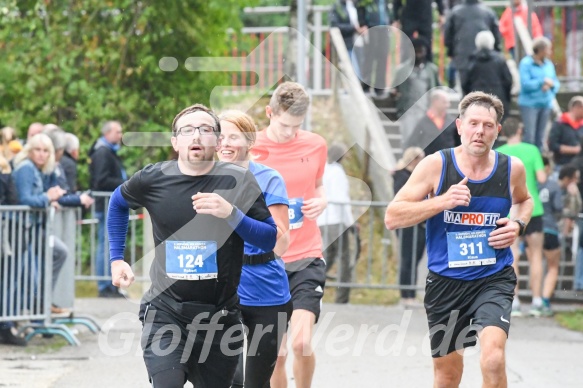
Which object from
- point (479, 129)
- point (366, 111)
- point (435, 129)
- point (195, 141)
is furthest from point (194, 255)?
point (366, 111)

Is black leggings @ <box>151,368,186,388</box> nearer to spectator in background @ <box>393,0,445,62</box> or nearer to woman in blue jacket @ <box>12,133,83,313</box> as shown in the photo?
woman in blue jacket @ <box>12,133,83,313</box>

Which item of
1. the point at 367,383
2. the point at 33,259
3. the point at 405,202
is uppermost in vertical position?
the point at 405,202

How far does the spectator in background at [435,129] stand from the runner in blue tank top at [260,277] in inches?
319

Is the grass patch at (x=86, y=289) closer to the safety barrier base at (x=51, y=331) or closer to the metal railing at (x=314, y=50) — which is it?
the safety barrier base at (x=51, y=331)

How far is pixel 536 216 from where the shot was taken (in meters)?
→ 13.1

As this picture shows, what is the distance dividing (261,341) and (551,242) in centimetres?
745

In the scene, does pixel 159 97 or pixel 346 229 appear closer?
pixel 346 229

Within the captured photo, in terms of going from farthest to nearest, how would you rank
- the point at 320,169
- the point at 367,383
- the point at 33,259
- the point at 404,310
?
the point at 404,310 < the point at 33,259 < the point at 367,383 < the point at 320,169

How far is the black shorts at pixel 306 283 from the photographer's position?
7867mm

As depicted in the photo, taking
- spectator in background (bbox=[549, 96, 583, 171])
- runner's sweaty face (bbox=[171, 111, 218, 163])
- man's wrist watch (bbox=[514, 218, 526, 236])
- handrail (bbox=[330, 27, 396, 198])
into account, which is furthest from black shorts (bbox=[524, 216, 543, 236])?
runner's sweaty face (bbox=[171, 111, 218, 163])

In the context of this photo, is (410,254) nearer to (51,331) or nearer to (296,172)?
(51,331)

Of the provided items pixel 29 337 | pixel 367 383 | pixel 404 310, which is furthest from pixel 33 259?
pixel 404 310

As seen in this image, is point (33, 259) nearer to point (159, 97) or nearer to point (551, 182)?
point (551, 182)

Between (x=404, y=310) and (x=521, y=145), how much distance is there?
2328 mm
